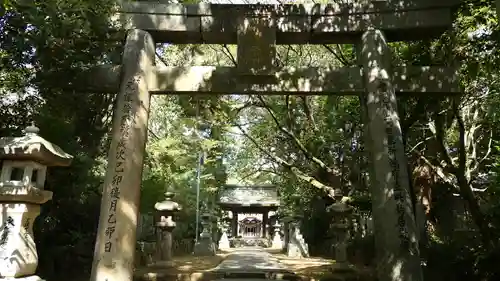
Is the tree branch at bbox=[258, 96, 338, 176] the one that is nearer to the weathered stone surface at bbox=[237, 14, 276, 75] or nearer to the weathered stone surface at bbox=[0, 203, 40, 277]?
the weathered stone surface at bbox=[237, 14, 276, 75]

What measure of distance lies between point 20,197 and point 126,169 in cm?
143

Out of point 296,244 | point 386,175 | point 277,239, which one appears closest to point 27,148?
point 386,175

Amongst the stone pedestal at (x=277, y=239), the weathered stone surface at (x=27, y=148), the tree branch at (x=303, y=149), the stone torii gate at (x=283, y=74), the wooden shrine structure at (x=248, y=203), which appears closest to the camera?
the weathered stone surface at (x=27, y=148)

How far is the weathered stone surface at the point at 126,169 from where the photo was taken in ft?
18.0

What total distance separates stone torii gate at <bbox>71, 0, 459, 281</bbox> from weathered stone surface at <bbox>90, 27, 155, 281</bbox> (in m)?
0.02

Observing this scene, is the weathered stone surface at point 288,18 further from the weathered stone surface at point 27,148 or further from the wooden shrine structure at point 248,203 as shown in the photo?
the wooden shrine structure at point 248,203

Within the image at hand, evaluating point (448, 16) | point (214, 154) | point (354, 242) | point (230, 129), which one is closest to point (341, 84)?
point (448, 16)

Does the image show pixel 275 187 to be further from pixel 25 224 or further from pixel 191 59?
pixel 25 224

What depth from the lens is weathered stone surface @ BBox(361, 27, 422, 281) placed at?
564 cm

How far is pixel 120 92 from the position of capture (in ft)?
20.9

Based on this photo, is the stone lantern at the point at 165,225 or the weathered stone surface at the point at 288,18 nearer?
the weathered stone surface at the point at 288,18

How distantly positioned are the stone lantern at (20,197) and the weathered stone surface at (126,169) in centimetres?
87

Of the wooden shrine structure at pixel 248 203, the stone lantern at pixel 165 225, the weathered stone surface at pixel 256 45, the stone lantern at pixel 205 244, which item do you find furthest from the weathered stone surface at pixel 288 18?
the wooden shrine structure at pixel 248 203

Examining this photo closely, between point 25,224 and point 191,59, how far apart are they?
9.39 meters
